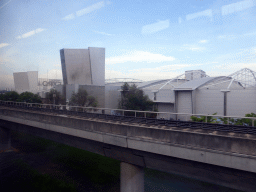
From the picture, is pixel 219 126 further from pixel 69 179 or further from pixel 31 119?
pixel 31 119

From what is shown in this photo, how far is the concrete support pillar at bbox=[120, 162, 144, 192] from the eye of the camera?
8.55 metres

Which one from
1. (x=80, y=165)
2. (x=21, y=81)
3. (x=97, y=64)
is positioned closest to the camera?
(x=80, y=165)

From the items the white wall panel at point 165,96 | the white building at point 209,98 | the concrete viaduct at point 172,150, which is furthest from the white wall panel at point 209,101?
the concrete viaduct at point 172,150

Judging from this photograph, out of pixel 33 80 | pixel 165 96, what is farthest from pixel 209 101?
pixel 33 80

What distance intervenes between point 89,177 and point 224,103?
59.6ft

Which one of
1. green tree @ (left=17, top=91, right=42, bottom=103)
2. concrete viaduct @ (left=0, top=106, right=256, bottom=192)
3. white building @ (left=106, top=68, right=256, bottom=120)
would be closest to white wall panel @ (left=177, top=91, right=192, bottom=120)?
white building @ (left=106, top=68, right=256, bottom=120)

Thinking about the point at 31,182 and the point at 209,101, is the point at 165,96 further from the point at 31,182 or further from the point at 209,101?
the point at 31,182

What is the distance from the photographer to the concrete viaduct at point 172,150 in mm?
5777

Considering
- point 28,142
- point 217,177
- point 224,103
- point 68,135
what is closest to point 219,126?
point 217,177

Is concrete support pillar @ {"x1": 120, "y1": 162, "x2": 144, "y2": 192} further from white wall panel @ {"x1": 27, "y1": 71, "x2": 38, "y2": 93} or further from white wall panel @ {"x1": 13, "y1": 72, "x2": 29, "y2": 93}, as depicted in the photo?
white wall panel @ {"x1": 13, "y1": 72, "x2": 29, "y2": 93}

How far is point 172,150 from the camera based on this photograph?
6.92 metres

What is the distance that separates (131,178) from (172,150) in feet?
9.19

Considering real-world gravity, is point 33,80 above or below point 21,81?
above

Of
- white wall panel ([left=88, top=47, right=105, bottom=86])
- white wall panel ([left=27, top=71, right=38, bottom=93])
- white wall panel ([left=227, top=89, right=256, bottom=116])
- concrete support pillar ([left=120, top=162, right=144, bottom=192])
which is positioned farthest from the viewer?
white wall panel ([left=27, top=71, right=38, bottom=93])
